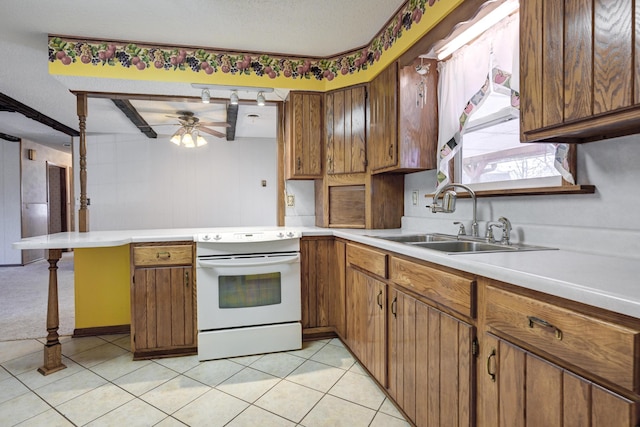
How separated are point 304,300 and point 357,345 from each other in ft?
1.87

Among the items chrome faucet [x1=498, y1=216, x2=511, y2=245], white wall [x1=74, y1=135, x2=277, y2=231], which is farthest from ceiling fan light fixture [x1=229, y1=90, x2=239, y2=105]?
white wall [x1=74, y1=135, x2=277, y2=231]

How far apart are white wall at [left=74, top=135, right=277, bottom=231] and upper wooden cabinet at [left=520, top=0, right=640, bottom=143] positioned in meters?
5.01

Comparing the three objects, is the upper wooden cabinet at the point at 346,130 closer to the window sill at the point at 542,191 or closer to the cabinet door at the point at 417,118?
the cabinet door at the point at 417,118

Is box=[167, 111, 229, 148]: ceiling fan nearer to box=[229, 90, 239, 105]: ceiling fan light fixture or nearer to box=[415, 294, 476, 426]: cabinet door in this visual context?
box=[229, 90, 239, 105]: ceiling fan light fixture

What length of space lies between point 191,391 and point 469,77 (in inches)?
94.9

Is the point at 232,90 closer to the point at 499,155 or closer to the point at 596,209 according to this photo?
the point at 499,155

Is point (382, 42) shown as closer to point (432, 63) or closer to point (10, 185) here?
point (432, 63)

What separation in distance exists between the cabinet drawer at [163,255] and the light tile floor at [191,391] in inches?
26.5

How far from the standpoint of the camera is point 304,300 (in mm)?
2609

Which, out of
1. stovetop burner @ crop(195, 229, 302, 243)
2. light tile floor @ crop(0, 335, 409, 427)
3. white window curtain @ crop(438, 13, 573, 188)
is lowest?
light tile floor @ crop(0, 335, 409, 427)

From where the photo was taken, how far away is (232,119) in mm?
4965

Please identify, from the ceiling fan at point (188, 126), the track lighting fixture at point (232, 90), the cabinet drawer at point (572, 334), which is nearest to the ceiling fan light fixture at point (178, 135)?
the ceiling fan at point (188, 126)

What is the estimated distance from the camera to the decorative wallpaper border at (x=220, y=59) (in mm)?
2488

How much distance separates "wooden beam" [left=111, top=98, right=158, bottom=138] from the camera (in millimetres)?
3961
